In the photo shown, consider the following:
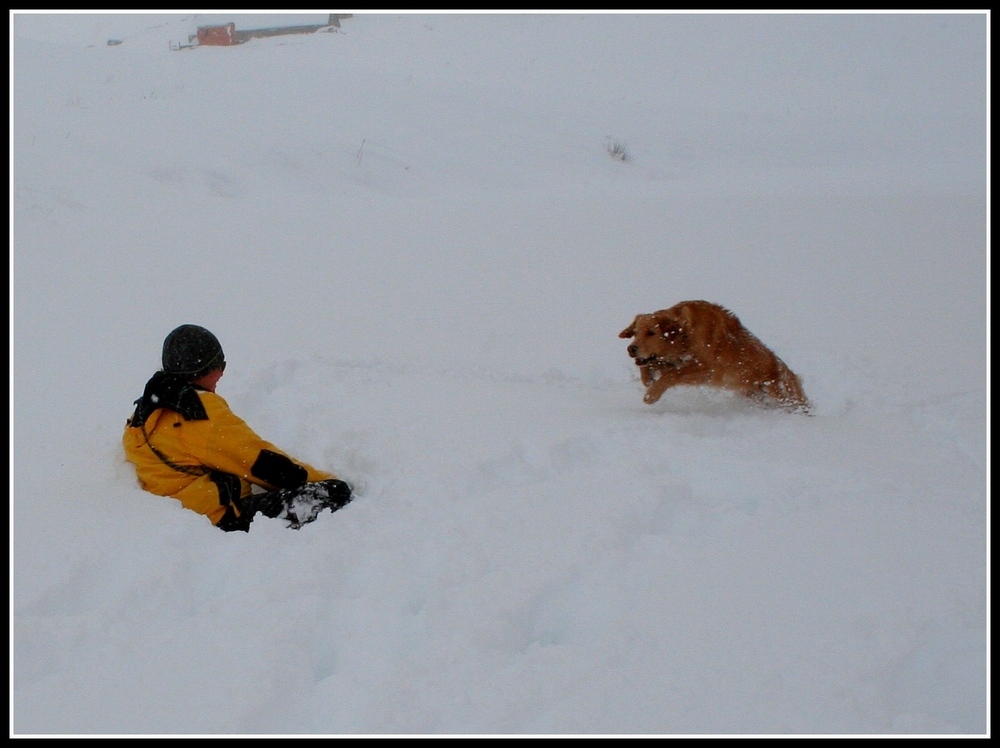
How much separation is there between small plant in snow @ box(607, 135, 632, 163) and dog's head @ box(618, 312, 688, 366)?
6.70 meters

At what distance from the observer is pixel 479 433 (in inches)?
128

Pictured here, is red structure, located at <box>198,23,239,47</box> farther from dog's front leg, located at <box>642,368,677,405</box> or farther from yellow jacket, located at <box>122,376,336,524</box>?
yellow jacket, located at <box>122,376,336,524</box>

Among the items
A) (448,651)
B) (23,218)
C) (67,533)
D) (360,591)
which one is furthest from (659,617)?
(23,218)

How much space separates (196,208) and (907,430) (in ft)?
19.0

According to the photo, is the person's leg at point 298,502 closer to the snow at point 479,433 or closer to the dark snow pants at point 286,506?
the dark snow pants at point 286,506

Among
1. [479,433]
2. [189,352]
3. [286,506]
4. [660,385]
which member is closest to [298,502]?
[286,506]

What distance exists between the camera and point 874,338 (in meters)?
4.76

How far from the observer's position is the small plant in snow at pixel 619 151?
1006cm

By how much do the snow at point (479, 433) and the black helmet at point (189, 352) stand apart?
1.62ft

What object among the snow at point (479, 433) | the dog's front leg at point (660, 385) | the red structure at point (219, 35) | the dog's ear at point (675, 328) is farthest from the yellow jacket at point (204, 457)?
the red structure at point (219, 35)

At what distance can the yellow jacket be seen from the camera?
8.55ft

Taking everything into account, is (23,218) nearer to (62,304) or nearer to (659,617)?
(62,304)

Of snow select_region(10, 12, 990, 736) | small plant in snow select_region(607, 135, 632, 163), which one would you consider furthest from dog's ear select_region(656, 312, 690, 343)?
small plant in snow select_region(607, 135, 632, 163)

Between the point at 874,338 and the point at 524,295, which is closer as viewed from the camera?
the point at 874,338
